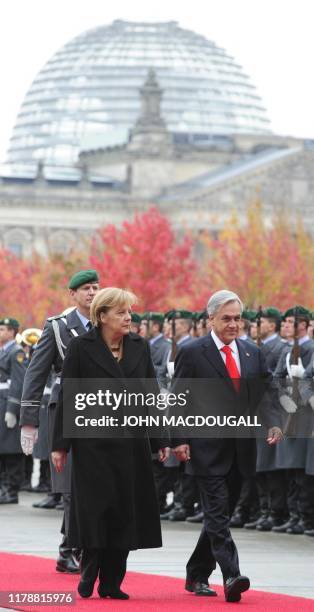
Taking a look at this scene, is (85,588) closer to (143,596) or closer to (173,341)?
(143,596)

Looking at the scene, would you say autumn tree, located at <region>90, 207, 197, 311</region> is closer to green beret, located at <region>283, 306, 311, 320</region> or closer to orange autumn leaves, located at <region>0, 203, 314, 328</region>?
orange autumn leaves, located at <region>0, 203, 314, 328</region>

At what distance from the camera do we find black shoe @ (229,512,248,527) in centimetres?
1973

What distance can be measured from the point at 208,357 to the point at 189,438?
0.55m

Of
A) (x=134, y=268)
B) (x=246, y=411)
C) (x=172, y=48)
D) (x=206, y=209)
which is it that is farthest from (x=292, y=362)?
(x=172, y=48)

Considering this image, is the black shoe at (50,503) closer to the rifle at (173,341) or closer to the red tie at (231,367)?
the rifle at (173,341)

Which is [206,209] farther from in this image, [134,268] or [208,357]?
[208,357]

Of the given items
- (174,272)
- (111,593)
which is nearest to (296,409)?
(111,593)

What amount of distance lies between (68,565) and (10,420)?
7507 millimetres

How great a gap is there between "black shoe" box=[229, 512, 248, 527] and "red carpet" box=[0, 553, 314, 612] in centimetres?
517

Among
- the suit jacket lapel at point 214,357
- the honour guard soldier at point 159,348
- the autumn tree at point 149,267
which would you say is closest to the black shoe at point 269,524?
the honour guard soldier at point 159,348

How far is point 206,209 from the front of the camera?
110 m

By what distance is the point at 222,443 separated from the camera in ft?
43.2

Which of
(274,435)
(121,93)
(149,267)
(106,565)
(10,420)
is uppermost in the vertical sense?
(121,93)

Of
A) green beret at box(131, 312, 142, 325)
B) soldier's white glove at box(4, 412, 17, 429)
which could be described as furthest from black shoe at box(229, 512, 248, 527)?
green beret at box(131, 312, 142, 325)
